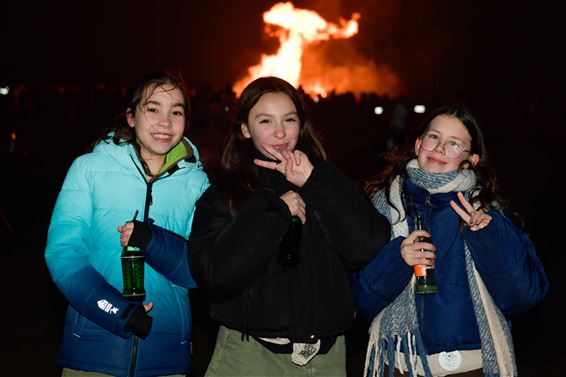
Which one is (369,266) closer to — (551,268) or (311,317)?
(311,317)

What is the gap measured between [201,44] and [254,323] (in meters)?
38.3

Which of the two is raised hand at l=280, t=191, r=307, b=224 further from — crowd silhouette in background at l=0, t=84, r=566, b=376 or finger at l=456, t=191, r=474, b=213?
finger at l=456, t=191, r=474, b=213

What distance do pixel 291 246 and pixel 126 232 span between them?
80cm

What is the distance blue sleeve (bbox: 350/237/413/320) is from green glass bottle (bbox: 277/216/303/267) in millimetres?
411

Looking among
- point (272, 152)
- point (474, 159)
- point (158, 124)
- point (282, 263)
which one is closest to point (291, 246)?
point (282, 263)

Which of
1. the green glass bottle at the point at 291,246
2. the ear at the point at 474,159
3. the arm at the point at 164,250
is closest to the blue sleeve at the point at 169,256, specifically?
the arm at the point at 164,250

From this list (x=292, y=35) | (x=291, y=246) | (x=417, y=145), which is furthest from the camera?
(x=292, y=35)

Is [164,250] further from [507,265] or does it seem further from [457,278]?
[507,265]

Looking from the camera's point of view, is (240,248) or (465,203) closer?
(240,248)

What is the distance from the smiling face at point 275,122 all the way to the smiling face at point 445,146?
0.75 meters

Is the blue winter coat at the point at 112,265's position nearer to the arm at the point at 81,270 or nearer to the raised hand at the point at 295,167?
the arm at the point at 81,270

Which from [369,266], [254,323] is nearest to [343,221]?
[369,266]

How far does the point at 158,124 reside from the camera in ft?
12.0

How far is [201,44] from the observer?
40.2 metres
